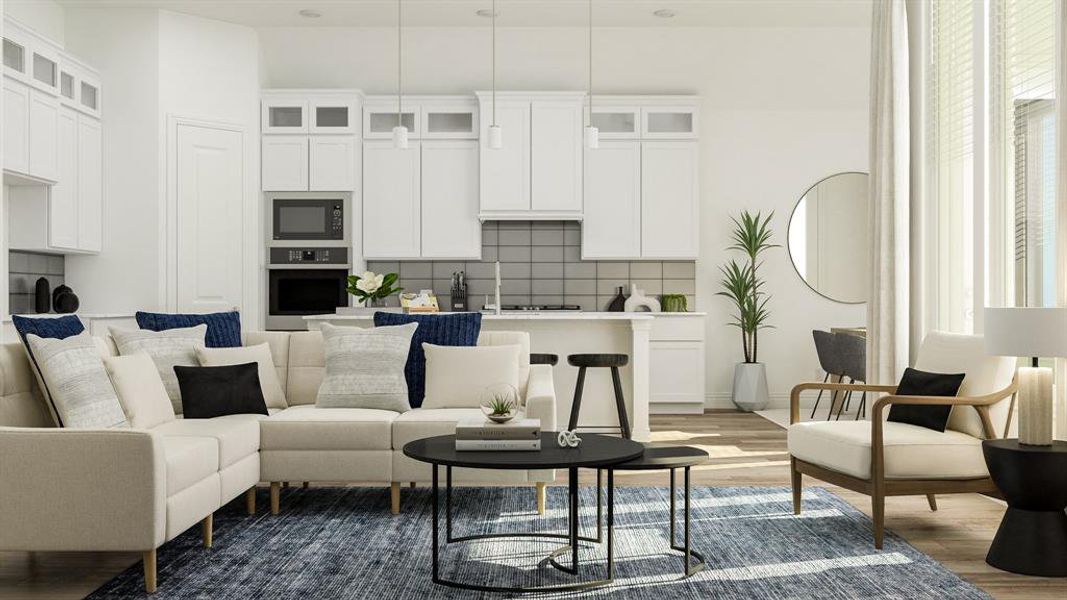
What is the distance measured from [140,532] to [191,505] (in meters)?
0.31

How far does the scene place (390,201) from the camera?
791 centimetres

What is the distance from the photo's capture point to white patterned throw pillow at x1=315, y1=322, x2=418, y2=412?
14.8ft

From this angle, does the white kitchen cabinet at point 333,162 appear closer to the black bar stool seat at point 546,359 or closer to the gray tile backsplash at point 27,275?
the gray tile backsplash at point 27,275

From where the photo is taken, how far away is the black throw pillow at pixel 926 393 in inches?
153

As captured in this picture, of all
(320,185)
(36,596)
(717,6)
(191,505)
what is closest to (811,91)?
(717,6)

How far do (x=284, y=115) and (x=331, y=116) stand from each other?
40 cm

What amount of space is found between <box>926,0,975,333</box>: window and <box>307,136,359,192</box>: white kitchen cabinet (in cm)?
464

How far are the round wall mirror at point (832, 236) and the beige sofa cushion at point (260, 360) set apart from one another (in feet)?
16.7

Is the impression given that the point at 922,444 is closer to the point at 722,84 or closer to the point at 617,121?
the point at 617,121

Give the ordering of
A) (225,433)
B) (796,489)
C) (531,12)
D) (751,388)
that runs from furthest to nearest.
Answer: (751,388), (531,12), (796,489), (225,433)

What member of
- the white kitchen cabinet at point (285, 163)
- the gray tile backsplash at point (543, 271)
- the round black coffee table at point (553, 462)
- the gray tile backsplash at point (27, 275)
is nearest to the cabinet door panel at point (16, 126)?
the gray tile backsplash at point (27, 275)

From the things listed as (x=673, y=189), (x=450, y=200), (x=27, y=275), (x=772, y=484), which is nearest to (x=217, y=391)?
(x=772, y=484)

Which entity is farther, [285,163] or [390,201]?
[390,201]

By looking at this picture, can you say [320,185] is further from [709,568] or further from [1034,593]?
[1034,593]
